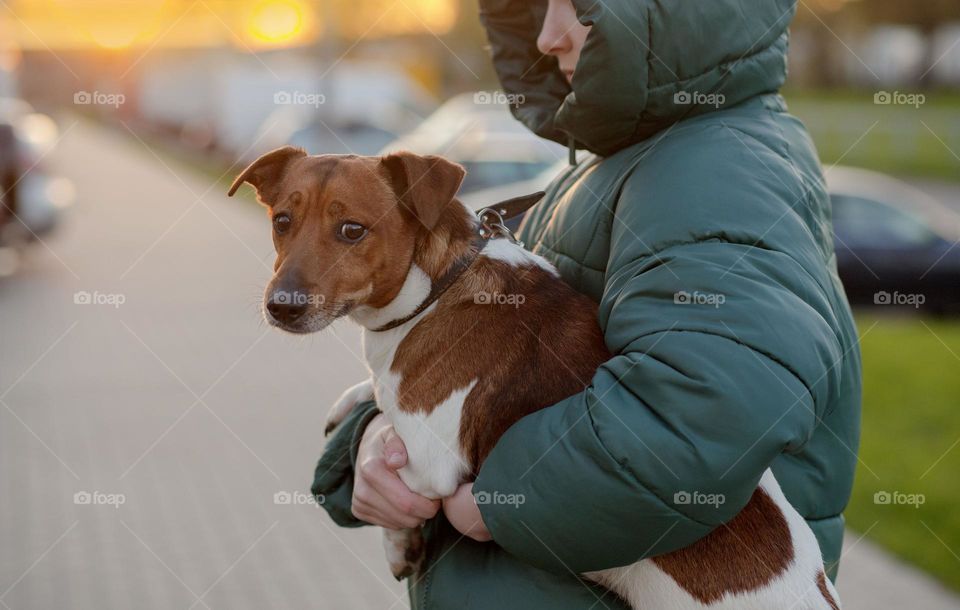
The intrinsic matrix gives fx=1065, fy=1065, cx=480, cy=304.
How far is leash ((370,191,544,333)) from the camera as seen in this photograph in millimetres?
2973

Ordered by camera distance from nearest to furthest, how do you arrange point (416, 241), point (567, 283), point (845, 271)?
1. point (567, 283)
2. point (416, 241)
3. point (845, 271)

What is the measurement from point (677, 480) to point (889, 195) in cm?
1406

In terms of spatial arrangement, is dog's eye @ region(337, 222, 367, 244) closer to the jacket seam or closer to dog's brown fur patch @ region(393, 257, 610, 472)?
dog's brown fur patch @ region(393, 257, 610, 472)

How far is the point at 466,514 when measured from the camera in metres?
2.47

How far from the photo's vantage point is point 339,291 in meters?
3.06

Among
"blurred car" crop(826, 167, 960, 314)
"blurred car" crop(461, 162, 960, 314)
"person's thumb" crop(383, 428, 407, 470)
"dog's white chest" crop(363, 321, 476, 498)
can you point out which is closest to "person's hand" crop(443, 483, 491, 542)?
"dog's white chest" crop(363, 321, 476, 498)

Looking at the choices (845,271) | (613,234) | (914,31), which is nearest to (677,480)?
(613,234)

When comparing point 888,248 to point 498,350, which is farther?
point 888,248

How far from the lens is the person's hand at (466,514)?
2.44 metres

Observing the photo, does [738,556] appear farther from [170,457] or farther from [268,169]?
[170,457]

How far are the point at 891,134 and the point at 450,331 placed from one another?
39015 millimetres

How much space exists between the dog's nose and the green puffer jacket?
0.75m

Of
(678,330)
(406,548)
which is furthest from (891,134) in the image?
(678,330)

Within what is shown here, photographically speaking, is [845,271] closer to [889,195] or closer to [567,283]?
[889,195]
